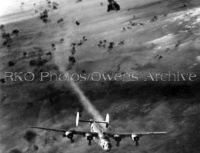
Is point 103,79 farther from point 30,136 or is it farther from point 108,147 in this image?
point 108,147

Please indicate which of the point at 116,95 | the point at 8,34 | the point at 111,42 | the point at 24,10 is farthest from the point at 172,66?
the point at 24,10

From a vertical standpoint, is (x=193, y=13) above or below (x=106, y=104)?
above

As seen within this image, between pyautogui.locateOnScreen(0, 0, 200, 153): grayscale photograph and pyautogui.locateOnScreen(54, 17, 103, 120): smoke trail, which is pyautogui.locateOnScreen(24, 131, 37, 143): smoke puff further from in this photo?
pyautogui.locateOnScreen(54, 17, 103, 120): smoke trail

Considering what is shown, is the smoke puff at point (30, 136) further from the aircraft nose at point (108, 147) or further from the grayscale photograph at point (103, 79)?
the aircraft nose at point (108, 147)

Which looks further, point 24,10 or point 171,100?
point 24,10

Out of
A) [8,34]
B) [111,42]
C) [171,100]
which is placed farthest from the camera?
[8,34]

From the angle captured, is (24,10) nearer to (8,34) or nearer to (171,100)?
(8,34)

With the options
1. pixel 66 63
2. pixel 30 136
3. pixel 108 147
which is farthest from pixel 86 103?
pixel 108 147

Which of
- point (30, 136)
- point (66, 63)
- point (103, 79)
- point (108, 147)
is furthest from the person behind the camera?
point (66, 63)

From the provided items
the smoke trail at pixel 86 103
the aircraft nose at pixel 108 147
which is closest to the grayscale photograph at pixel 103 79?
the aircraft nose at pixel 108 147
